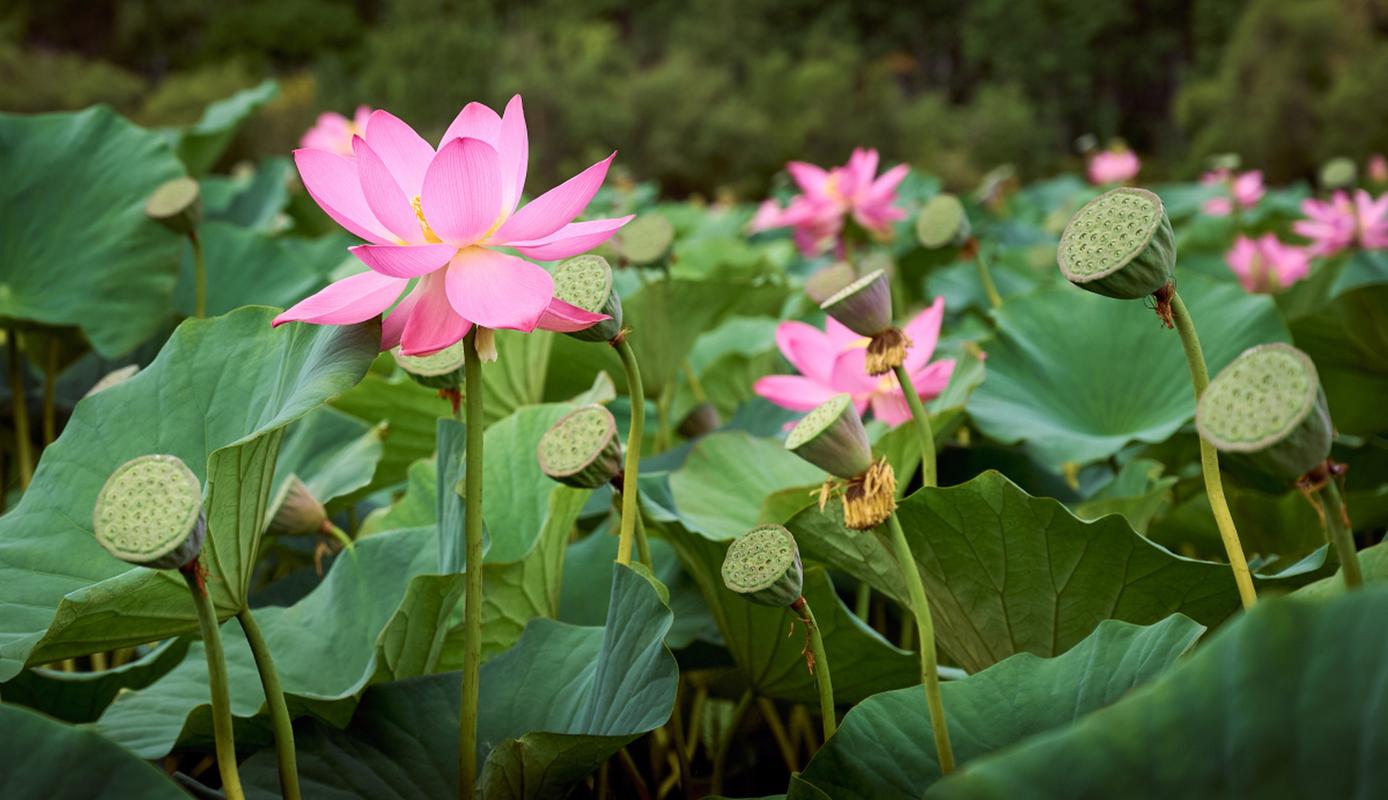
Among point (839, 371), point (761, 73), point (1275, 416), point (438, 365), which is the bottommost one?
point (761, 73)

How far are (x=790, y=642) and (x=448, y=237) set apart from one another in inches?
10.1

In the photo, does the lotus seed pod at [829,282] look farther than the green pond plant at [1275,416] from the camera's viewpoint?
Yes

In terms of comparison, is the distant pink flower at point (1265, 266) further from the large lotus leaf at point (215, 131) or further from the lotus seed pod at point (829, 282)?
the large lotus leaf at point (215, 131)

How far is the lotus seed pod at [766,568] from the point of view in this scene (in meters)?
0.41

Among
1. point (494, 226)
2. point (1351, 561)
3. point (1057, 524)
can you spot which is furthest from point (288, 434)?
point (1351, 561)

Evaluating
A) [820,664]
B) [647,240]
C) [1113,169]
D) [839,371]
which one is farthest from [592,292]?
[1113,169]

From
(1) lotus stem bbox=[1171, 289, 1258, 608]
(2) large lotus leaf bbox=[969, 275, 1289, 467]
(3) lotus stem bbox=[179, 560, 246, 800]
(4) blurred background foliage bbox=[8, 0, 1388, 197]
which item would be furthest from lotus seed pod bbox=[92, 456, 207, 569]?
(4) blurred background foliage bbox=[8, 0, 1388, 197]

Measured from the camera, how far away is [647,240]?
0.93m

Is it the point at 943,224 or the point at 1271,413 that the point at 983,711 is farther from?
the point at 943,224

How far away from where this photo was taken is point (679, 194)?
30.8 ft

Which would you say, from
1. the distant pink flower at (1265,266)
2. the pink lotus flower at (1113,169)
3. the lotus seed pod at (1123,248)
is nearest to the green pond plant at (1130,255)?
the lotus seed pod at (1123,248)

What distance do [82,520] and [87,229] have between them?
52 cm

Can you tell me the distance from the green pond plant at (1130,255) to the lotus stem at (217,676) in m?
0.31

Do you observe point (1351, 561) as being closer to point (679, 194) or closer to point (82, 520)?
point (82, 520)
